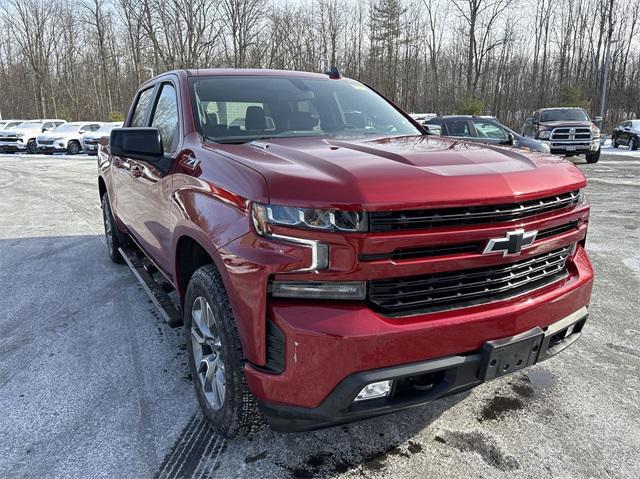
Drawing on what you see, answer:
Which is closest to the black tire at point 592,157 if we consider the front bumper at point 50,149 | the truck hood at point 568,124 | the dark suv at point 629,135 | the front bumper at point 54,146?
the truck hood at point 568,124

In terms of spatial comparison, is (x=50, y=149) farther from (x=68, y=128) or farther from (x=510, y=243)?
(x=510, y=243)

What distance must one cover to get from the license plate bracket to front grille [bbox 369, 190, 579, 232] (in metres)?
0.52

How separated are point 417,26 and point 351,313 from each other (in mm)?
48025

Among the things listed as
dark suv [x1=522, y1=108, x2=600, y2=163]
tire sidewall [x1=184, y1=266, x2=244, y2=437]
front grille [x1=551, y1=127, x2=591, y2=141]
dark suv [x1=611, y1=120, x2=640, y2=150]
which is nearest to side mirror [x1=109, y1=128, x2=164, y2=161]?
tire sidewall [x1=184, y1=266, x2=244, y2=437]

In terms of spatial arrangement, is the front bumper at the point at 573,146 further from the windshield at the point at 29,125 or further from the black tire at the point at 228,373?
the windshield at the point at 29,125

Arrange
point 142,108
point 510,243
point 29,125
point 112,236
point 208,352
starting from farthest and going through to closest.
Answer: point 29,125 → point 112,236 → point 142,108 → point 208,352 → point 510,243

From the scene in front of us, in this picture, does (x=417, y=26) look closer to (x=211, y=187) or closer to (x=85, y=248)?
(x=85, y=248)

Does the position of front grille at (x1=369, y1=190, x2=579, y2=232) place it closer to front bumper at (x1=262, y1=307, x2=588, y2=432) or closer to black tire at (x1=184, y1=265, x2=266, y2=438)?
front bumper at (x1=262, y1=307, x2=588, y2=432)

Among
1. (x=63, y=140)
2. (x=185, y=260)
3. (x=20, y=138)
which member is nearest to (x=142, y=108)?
(x=185, y=260)

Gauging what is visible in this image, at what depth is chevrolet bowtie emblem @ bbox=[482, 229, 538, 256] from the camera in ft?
6.76

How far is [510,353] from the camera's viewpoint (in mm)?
2127

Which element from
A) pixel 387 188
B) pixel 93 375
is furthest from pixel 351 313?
pixel 93 375

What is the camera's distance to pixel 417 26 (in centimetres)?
4488

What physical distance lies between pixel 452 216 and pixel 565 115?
18126 mm
